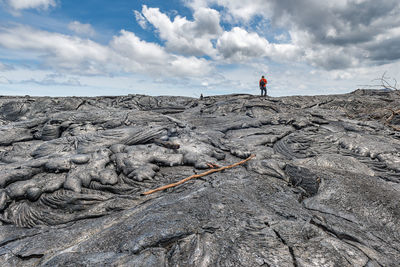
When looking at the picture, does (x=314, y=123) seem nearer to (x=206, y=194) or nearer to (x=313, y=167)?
(x=313, y=167)

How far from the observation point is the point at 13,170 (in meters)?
5.08

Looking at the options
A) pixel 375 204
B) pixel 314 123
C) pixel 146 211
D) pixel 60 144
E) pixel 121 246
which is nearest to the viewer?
pixel 121 246

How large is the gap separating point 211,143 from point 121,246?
4.63 metres

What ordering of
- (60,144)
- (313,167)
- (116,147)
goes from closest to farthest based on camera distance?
(313,167) → (116,147) → (60,144)

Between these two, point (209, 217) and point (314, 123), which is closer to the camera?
point (209, 217)

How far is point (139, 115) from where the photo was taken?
984cm

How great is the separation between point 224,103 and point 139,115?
20.5 ft

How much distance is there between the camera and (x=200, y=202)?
3.88 meters

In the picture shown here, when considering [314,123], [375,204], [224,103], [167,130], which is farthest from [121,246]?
[224,103]

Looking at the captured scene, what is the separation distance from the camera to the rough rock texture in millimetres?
2826

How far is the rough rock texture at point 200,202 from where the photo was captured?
283 centimetres

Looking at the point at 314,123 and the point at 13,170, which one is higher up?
the point at 314,123

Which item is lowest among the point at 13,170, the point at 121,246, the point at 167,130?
the point at 121,246

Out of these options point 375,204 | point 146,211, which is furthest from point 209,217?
point 375,204
